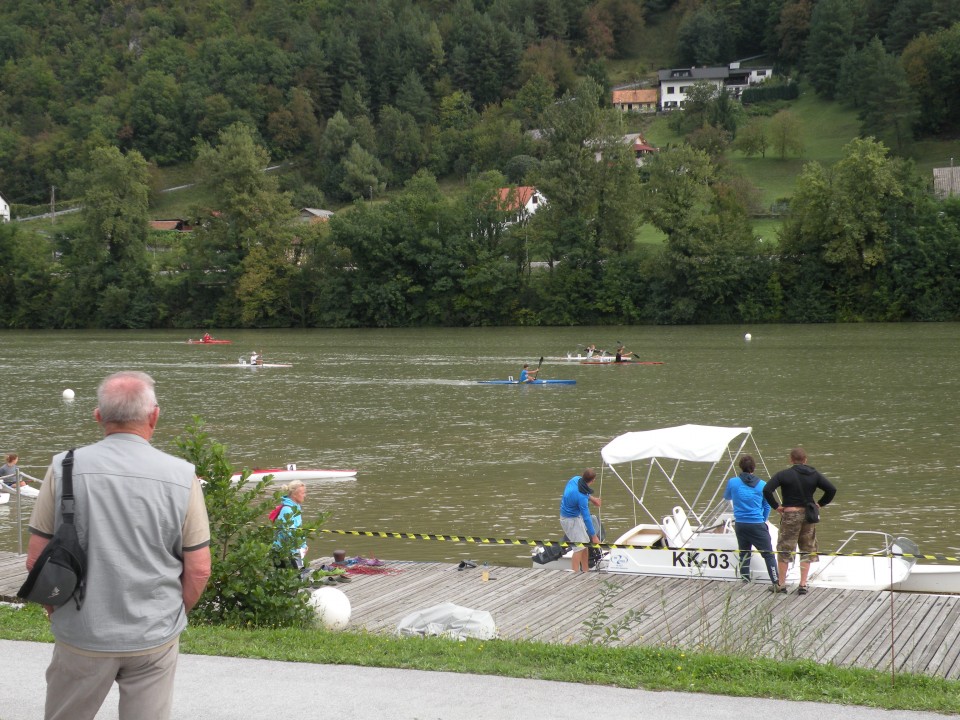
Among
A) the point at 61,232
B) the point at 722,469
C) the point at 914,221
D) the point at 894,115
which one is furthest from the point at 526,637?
the point at 894,115

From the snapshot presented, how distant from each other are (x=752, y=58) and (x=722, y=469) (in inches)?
6405

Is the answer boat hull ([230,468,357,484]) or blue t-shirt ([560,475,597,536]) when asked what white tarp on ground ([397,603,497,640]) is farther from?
boat hull ([230,468,357,484])

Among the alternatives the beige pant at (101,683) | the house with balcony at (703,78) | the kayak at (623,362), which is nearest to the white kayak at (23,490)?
the beige pant at (101,683)

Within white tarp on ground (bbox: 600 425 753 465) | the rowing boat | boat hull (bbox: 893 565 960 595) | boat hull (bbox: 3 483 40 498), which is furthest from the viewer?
the rowing boat

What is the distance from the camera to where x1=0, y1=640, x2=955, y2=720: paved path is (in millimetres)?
6805

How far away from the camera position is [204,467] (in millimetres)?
10062

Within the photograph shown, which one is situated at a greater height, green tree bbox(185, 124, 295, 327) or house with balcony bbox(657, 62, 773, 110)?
house with balcony bbox(657, 62, 773, 110)

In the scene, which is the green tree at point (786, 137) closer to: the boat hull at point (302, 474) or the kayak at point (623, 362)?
the kayak at point (623, 362)

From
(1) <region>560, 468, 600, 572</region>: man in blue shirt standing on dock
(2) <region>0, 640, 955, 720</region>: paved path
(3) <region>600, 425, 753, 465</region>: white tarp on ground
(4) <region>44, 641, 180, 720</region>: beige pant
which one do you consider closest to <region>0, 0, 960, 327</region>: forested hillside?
(3) <region>600, 425, 753, 465</region>: white tarp on ground

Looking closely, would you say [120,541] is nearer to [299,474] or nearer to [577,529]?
[577,529]

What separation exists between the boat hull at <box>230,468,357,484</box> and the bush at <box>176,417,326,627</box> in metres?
13.3

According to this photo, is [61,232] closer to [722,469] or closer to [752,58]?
[722,469]

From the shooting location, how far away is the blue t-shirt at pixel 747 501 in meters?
13.5

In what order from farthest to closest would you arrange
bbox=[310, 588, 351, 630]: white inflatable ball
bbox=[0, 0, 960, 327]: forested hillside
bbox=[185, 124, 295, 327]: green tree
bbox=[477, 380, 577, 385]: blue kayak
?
bbox=[185, 124, 295, 327]: green tree
bbox=[0, 0, 960, 327]: forested hillside
bbox=[477, 380, 577, 385]: blue kayak
bbox=[310, 588, 351, 630]: white inflatable ball
